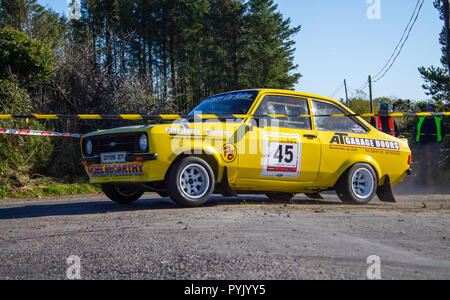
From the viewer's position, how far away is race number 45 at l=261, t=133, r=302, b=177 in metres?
6.75

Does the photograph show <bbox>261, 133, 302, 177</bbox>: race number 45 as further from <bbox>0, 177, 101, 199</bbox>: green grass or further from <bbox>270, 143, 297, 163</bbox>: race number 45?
<bbox>0, 177, 101, 199</bbox>: green grass

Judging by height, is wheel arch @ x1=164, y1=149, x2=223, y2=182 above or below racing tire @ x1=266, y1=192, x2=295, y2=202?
above

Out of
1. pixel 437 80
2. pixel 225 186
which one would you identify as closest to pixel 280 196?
pixel 225 186

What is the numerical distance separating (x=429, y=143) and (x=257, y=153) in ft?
26.9

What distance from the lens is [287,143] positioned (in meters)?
6.95

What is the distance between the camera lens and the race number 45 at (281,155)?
6.75 metres

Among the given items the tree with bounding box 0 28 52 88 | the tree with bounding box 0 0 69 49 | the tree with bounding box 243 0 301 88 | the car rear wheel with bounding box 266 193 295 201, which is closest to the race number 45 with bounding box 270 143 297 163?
the car rear wheel with bounding box 266 193 295 201

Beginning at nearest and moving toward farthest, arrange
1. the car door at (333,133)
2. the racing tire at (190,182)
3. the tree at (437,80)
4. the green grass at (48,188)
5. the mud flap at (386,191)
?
1. the racing tire at (190,182)
2. the car door at (333,133)
3. the mud flap at (386,191)
4. the green grass at (48,188)
5. the tree at (437,80)

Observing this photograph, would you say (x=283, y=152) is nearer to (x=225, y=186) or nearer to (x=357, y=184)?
(x=225, y=186)

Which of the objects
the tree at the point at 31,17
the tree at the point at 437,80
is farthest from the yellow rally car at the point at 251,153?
the tree at the point at 31,17

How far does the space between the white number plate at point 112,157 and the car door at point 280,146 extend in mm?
1601

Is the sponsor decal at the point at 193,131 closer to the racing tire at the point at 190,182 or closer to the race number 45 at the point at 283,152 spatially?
the racing tire at the point at 190,182

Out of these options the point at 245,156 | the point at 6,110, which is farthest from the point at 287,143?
the point at 6,110

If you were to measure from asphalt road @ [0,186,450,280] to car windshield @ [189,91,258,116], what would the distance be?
1.70 m
